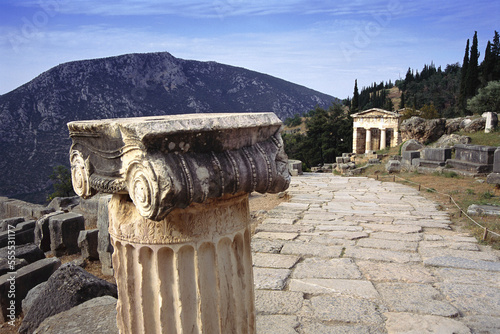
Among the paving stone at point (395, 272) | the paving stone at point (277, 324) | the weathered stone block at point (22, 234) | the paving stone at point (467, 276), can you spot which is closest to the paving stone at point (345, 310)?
the paving stone at point (277, 324)

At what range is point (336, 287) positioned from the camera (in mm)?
3785

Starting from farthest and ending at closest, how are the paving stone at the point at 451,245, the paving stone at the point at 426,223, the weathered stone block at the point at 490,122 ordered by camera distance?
the weathered stone block at the point at 490,122
the paving stone at the point at 426,223
the paving stone at the point at 451,245

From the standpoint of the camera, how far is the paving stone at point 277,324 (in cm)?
304

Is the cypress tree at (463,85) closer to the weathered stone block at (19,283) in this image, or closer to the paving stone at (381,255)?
the paving stone at (381,255)

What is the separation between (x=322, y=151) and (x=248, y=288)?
3364cm

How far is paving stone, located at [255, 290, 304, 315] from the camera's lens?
337cm

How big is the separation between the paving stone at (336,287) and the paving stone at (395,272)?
9.4 inches

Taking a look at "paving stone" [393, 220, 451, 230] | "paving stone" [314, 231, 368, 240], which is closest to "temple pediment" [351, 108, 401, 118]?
"paving stone" [393, 220, 451, 230]

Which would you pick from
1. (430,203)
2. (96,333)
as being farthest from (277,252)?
(430,203)

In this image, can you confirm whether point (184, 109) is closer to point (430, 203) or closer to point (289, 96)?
point (289, 96)

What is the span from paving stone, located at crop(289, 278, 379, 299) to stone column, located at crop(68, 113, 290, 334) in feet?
6.05

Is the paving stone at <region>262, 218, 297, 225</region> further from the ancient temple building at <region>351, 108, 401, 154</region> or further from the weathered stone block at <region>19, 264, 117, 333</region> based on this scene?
the ancient temple building at <region>351, 108, 401, 154</region>

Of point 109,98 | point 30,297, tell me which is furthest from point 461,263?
point 109,98

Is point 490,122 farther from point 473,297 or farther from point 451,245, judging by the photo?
point 473,297
